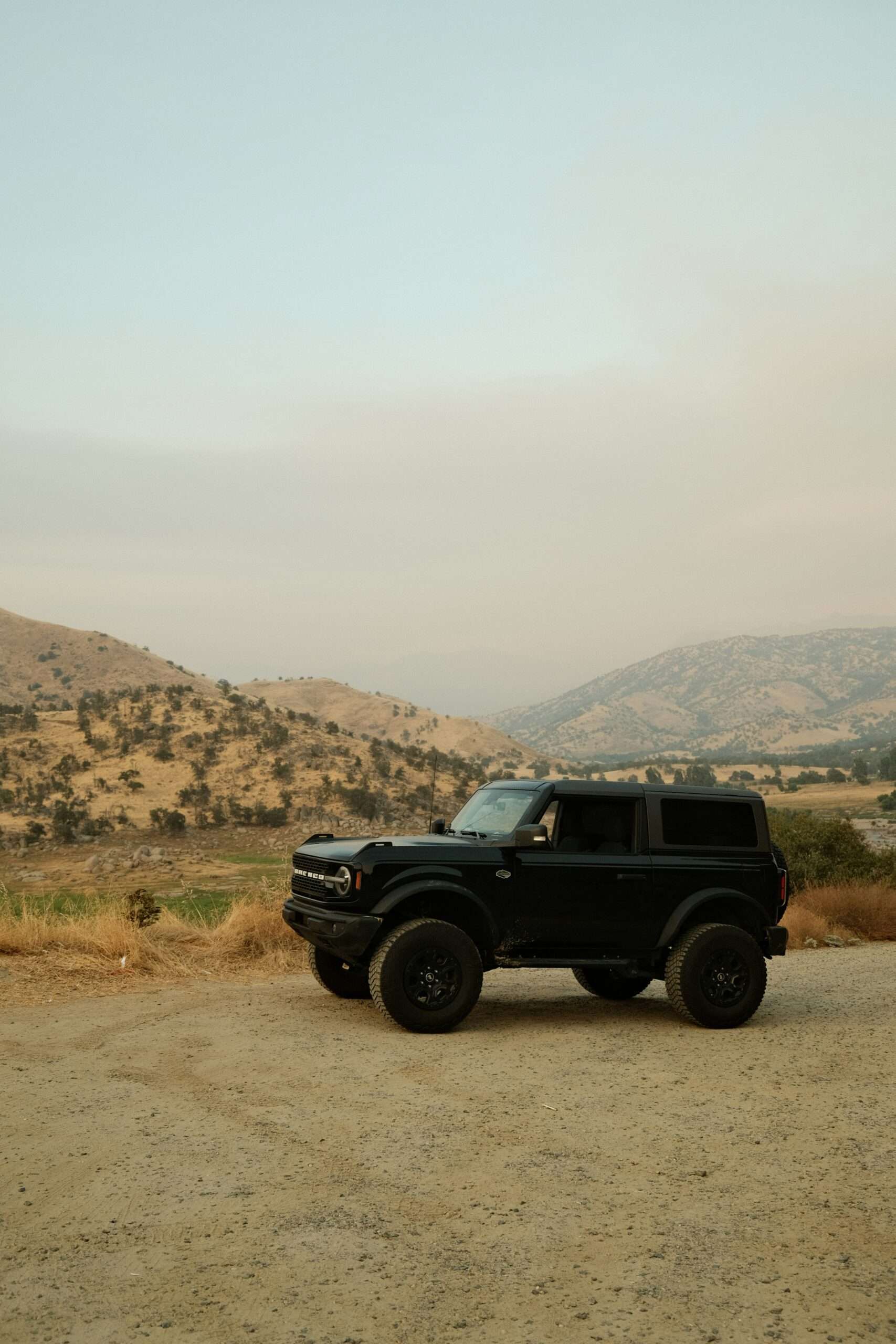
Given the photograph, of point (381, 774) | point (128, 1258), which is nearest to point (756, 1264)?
point (128, 1258)

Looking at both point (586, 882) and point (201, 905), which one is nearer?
point (586, 882)

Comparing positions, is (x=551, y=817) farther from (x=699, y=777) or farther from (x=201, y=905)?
(x=699, y=777)

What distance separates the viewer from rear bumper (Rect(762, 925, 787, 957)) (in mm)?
10711

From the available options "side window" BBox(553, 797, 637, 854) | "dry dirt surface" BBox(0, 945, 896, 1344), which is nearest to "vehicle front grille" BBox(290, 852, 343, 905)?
"dry dirt surface" BBox(0, 945, 896, 1344)

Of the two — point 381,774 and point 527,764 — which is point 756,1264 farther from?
point 527,764

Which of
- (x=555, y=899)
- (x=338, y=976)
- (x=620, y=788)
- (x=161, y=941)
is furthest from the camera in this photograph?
(x=161, y=941)

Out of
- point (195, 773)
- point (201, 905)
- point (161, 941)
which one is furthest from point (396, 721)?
point (161, 941)

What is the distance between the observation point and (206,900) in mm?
24875

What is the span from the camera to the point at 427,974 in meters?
9.63

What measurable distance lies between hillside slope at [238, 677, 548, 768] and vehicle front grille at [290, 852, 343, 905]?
76.9 m

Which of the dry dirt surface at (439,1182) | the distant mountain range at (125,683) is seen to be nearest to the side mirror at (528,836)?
the dry dirt surface at (439,1182)

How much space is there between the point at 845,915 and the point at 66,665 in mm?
98413

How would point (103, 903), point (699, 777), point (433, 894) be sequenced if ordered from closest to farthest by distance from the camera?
point (433, 894), point (103, 903), point (699, 777)

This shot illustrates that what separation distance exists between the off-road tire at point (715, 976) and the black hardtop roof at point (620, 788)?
4.20 feet
